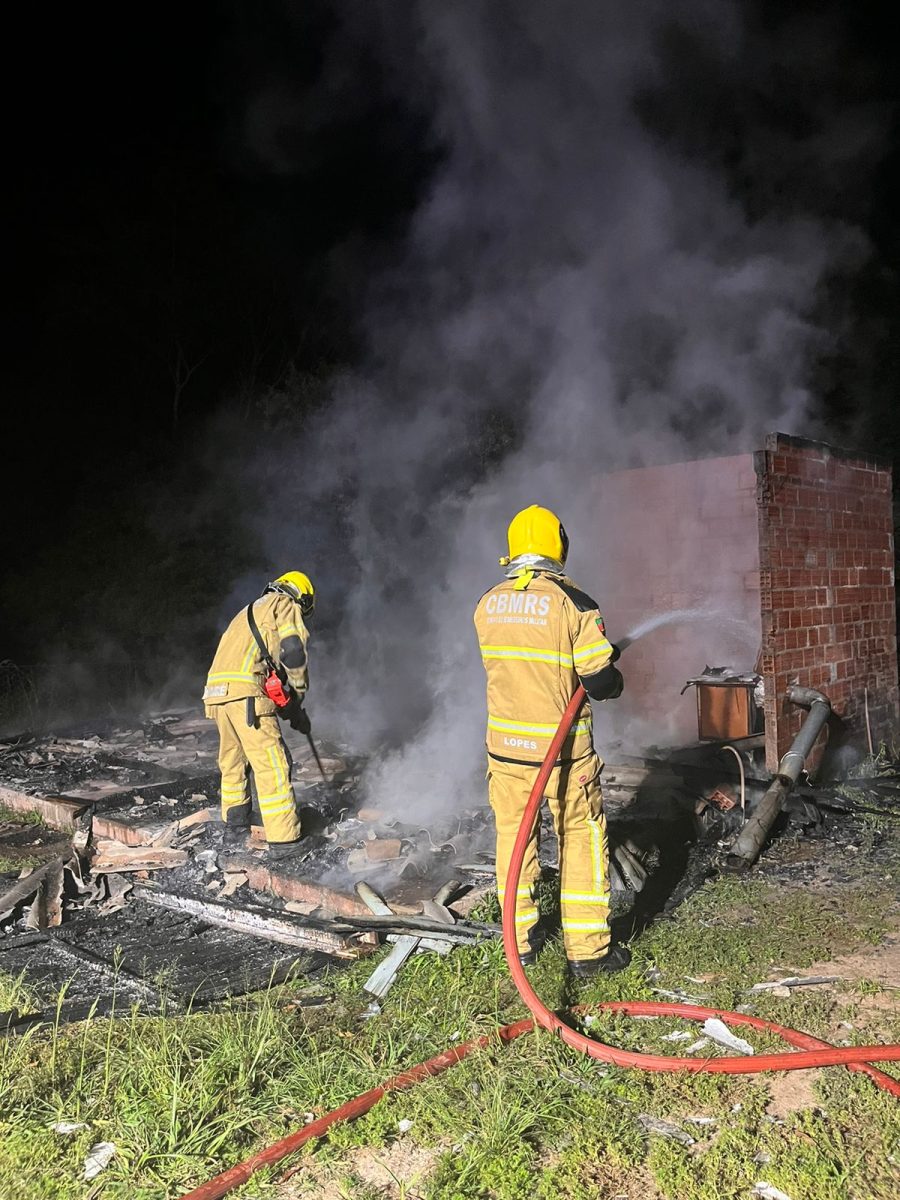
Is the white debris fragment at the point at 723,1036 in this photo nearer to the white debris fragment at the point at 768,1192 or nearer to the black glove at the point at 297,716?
the white debris fragment at the point at 768,1192

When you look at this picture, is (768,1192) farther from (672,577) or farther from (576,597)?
(672,577)

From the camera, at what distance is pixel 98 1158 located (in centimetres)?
266

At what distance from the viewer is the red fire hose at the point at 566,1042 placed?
103 inches

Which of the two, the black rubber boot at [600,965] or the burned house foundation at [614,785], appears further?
the burned house foundation at [614,785]

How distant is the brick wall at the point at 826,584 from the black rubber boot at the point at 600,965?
11.1 ft

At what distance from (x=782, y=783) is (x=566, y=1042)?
3.56 metres

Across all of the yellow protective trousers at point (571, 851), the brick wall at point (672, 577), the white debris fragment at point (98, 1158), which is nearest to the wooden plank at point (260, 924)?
the yellow protective trousers at point (571, 851)

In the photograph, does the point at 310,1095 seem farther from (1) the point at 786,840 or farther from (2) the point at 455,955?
(1) the point at 786,840

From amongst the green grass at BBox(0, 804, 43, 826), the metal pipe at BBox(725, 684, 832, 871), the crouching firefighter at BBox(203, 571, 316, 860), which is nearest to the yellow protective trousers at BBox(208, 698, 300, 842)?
the crouching firefighter at BBox(203, 571, 316, 860)

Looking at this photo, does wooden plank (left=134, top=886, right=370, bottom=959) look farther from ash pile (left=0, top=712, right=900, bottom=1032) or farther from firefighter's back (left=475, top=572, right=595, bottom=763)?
firefighter's back (left=475, top=572, right=595, bottom=763)

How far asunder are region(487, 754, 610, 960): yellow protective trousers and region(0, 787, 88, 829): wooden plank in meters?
4.16

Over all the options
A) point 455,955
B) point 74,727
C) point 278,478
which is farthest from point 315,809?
point 278,478

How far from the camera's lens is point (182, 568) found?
16.2 metres

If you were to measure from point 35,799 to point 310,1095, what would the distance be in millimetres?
5163
